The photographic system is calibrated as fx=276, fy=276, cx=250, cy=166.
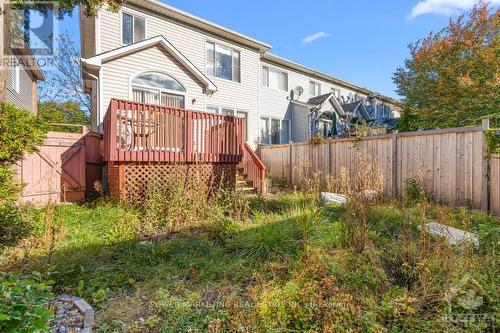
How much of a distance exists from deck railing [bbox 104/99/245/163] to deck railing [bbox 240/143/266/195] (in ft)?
2.73

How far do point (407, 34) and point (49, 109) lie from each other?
22.1 m

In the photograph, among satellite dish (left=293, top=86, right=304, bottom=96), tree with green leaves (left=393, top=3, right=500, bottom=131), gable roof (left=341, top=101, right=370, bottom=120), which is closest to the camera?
tree with green leaves (left=393, top=3, right=500, bottom=131)

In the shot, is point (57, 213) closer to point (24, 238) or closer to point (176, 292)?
point (24, 238)

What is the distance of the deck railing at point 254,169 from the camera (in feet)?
28.4

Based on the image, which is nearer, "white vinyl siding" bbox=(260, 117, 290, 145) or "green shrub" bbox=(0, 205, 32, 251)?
"green shrub" bbox=(0, 205, 32, 251)

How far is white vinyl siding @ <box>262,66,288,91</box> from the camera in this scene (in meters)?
14.9

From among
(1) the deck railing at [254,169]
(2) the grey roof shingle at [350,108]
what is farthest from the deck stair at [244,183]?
(2) the grey roof shingle at [350,108]

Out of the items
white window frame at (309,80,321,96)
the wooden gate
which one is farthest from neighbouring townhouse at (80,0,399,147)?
the wooden gate

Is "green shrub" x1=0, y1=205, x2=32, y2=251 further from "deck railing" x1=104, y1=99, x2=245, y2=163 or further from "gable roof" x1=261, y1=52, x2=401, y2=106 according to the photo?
"gable roof" x1=261, y1=52, x2=401, y2=106

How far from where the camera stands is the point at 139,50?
29.3 feet

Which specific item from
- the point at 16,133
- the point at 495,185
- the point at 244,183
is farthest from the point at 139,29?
the point at 495,185

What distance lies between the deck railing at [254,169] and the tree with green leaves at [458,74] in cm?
854

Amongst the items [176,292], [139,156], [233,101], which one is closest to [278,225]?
[176,292]

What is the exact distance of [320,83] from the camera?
715 inches
